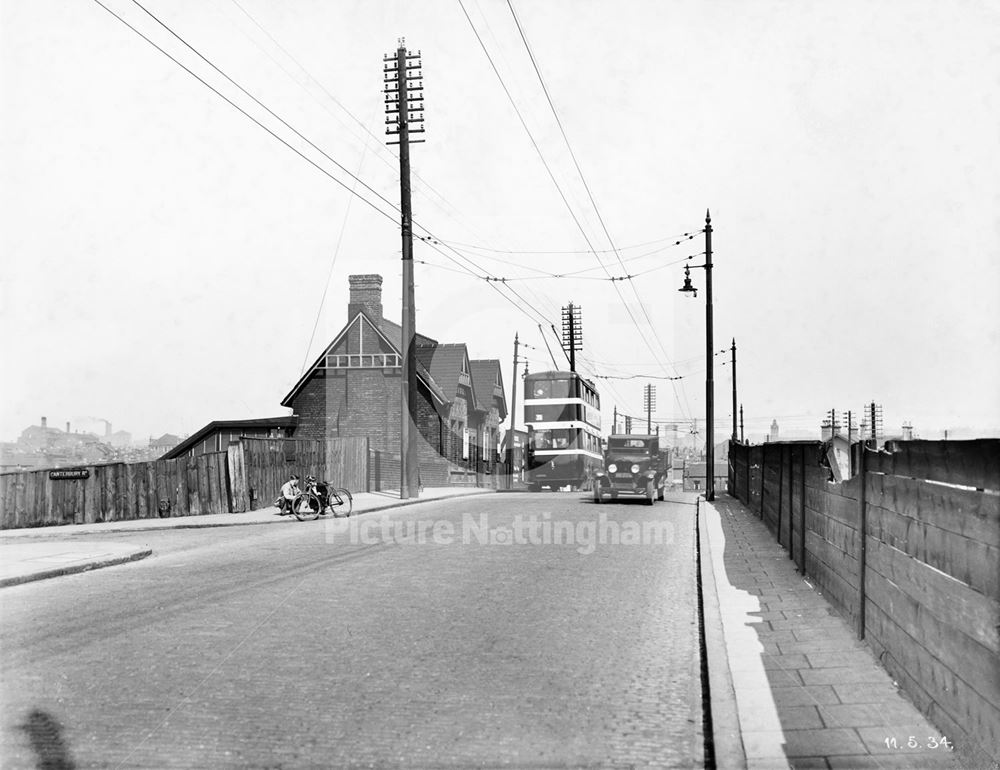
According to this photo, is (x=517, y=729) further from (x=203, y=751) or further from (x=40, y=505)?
(x=40, y=505)

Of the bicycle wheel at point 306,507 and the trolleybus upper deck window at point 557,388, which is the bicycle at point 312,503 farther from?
the trolleybus upper deck window at point 557,388

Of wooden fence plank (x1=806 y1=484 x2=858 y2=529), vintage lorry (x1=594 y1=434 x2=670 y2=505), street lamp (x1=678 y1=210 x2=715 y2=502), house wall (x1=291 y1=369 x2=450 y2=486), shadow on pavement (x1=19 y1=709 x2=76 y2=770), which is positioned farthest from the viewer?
house wall (x1=291 y1=369 x2=450 y2=486)

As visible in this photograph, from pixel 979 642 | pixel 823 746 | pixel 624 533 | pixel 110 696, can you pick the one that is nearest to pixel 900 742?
pixel 823 746

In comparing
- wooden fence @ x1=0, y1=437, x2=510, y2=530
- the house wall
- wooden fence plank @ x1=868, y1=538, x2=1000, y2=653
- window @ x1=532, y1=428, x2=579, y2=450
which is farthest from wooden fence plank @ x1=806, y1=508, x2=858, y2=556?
the house wall

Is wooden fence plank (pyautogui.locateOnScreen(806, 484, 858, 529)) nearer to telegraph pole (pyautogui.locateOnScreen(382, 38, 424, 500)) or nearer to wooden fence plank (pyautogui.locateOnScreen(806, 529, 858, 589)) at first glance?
wooden fence plank (pyautogui.locateOnScreen(806, 529, 858, 589))

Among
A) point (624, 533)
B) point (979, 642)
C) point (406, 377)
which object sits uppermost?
point (406, 377)

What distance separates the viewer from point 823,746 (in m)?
4.50

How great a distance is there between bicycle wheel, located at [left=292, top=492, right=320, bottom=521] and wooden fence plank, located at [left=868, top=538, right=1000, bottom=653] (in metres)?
15.5

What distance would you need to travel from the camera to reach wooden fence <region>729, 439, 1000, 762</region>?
12.7ft

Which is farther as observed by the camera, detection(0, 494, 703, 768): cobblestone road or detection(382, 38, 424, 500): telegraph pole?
detection(382, 38, 424, 500): telegraph pole

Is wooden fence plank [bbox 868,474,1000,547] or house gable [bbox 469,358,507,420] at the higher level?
house gable [bbox 469,358,507,420]

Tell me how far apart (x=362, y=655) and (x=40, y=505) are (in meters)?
17.6

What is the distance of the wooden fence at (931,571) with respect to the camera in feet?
12.7

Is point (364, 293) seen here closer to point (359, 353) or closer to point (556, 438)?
point (359, 353)
